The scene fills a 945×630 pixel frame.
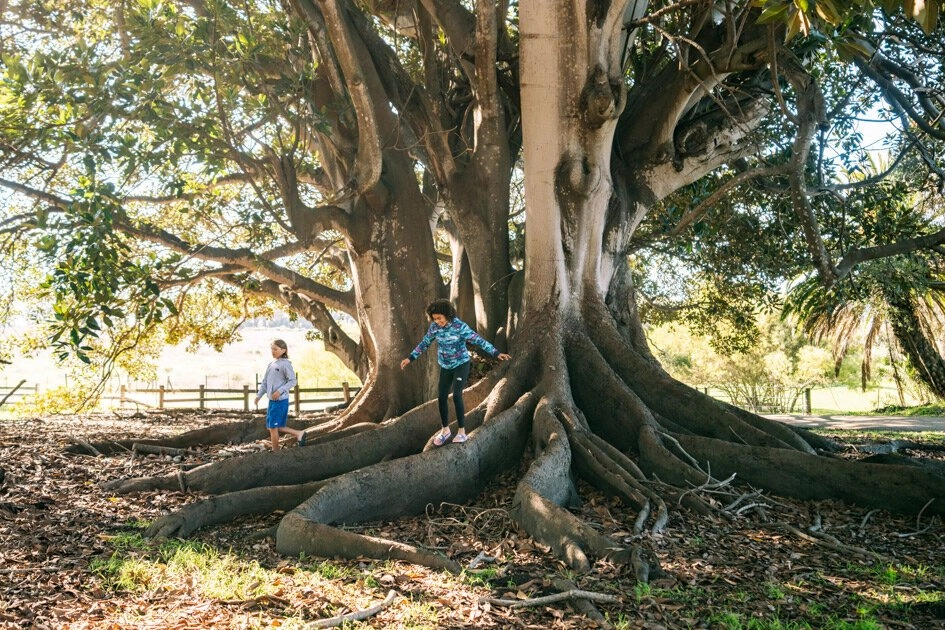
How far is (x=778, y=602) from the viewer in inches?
169

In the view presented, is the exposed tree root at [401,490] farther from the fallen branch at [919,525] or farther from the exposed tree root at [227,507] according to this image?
the fallen branch at [919,525]

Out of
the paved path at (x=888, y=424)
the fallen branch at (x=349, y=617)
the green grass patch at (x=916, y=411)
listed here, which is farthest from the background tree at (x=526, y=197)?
the green grass patch at (x=916, y=411)

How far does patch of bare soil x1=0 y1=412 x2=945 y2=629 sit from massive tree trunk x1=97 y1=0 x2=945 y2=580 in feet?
0.66

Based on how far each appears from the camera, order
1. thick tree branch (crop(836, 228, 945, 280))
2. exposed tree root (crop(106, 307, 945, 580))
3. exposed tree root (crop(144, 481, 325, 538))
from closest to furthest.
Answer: exposed tree root (crop(106, 307, 945, 580)) → exposed tree root (crop(144, 481, 325, 538)) → thick tree branch (crop(836, 228, 945, 280))

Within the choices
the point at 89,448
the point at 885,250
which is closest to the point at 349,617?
the point at 89,448

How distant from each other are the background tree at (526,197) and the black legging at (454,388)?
0.35 m

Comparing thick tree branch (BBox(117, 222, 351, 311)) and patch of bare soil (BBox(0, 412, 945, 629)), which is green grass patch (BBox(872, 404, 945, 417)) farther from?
thick tree branch (BBox(117, 222, 351, 311))

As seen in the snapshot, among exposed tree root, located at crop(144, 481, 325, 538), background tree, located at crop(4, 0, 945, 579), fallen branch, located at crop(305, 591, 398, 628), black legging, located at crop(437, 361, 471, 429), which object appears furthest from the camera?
black legging, located at crop(437, 361, 471, 429)

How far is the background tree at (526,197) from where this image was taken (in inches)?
258

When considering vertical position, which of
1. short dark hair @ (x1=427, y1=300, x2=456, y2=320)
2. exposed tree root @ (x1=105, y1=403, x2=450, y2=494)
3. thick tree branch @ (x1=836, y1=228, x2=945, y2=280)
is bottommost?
exposed tree root @ (x1=105, y1=403, x2=450, y2=494)

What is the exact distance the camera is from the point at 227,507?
6.23 meters

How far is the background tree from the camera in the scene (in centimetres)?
655

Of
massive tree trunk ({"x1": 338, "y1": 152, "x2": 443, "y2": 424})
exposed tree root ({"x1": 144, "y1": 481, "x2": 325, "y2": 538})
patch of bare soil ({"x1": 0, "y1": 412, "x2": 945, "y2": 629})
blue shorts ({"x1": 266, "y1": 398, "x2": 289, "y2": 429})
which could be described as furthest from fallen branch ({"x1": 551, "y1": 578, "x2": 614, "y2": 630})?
massive tree trunk ({"x1": 338, "y1": 152, "x2": 443, "y2": 424})

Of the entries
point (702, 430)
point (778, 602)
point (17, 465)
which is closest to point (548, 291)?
point (702, 430)
